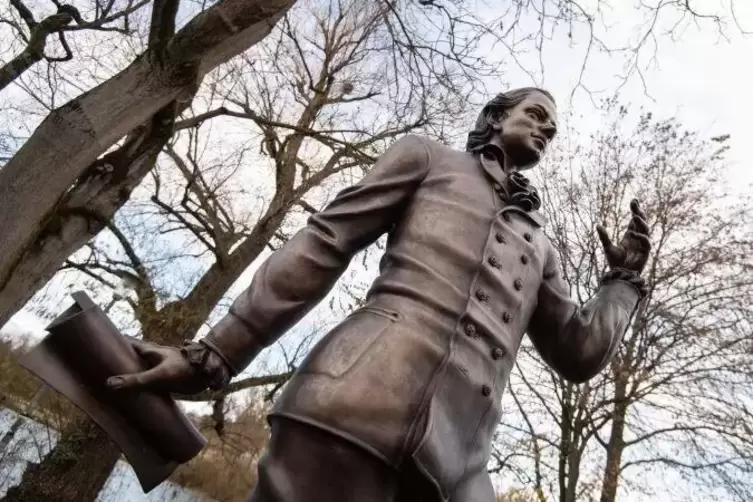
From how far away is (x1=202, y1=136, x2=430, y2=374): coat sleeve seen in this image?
186 cm

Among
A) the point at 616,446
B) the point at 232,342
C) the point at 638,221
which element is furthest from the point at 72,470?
the point at 616,446

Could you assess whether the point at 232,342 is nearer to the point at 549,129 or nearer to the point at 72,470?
A: the point at 549,129

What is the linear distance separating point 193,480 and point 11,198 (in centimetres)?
1356

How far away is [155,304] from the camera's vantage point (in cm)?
902

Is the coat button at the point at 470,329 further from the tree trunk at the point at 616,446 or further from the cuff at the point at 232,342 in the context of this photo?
the tree trunk at the point at 616,446

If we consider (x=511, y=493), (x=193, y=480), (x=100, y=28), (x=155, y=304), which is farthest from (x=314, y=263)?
(x=193, y=480)

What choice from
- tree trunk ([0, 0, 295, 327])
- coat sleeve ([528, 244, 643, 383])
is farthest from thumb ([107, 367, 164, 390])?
tree trunk ([0, 0, 295, 327])

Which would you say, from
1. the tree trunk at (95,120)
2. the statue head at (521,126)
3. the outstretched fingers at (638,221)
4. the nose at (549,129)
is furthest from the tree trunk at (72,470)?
the outstretched fingers at (638,221)

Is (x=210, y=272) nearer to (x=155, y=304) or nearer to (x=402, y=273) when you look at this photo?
(x=155, y=304)

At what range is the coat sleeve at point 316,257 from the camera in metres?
1.86

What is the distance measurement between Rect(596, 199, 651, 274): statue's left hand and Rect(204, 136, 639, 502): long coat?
0.09 meters

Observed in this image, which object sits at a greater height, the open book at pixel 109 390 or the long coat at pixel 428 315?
the long coat at pixel 428 315

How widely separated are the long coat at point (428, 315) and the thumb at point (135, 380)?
184 millimetres

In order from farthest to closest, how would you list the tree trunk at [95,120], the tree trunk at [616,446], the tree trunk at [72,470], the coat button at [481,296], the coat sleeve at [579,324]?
the tree trunk at [616,446] → the tree trunk at [72,470] → the tree trunk at [95,120] → the coat sleeve at [579,324] → the coat button at [481,296]
